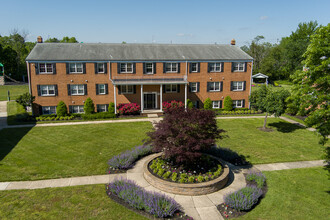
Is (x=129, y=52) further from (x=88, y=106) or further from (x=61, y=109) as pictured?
(x=61, y=109)

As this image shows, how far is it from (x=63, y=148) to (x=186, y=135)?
10.2m

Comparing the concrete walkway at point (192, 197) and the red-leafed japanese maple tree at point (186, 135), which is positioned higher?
the red-leafed japanese maple tree at point (186, 135)

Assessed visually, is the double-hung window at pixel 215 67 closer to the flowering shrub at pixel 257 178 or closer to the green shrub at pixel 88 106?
the green shrub at pixel 88 106

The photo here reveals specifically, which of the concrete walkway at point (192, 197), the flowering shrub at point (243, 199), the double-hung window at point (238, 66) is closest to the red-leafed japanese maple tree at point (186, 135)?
the concrete walkway at point (192, 197)

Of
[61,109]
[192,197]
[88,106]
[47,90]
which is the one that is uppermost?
[47,90]

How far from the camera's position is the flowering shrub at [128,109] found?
91.5ft

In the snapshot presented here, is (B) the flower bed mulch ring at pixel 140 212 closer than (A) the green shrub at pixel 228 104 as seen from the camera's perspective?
Yes

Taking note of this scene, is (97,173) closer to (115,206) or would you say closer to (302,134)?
(115,206)

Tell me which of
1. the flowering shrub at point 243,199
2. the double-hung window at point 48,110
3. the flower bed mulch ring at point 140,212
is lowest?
the flower bed mulch ring at point 140,212

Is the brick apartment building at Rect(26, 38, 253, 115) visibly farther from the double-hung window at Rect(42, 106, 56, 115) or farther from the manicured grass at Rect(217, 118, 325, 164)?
Result: the manicured grass at Rect(217, 118, 325, 164)

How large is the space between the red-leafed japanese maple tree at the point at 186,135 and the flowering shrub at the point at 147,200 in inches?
88.8

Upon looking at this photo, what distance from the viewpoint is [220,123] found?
2505 centimetres

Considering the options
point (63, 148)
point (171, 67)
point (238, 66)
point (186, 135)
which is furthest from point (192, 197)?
point (238, 66)

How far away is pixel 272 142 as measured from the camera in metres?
19.4
